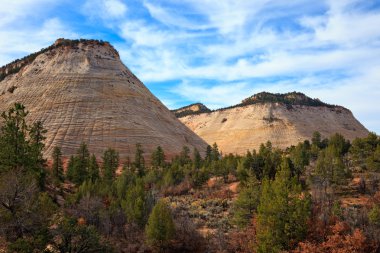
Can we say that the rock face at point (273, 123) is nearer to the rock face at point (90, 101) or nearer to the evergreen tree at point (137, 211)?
the rock face at point (90, 101)

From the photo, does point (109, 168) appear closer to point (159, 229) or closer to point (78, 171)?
point (78, 171)

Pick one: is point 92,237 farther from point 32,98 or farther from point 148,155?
point 32,98

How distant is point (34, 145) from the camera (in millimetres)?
33469

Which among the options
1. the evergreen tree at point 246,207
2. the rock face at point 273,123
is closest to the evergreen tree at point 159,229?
the evergreen tree at point 246,207

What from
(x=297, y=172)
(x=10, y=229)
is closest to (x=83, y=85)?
(x=297, y=172)

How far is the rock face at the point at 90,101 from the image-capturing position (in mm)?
94438

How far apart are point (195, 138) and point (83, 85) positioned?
37375mm

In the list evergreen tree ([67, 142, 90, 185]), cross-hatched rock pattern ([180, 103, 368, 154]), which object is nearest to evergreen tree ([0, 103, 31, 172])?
evergreen tree ([67, 142, 90, 185])

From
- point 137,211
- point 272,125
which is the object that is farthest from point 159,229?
point 272,125

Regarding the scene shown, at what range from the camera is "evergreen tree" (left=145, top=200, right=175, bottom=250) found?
34656 mm

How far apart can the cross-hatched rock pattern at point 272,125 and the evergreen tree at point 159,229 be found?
110789mm

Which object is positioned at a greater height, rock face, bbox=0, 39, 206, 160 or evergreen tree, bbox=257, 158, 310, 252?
rock face, bbox=0, 39, 206, 160

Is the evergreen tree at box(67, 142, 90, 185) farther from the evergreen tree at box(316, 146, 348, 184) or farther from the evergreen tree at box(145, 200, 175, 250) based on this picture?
the evergreen tree at box(316, 146, 348, 184)

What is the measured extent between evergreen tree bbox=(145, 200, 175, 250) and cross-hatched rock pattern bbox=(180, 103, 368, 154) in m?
111
